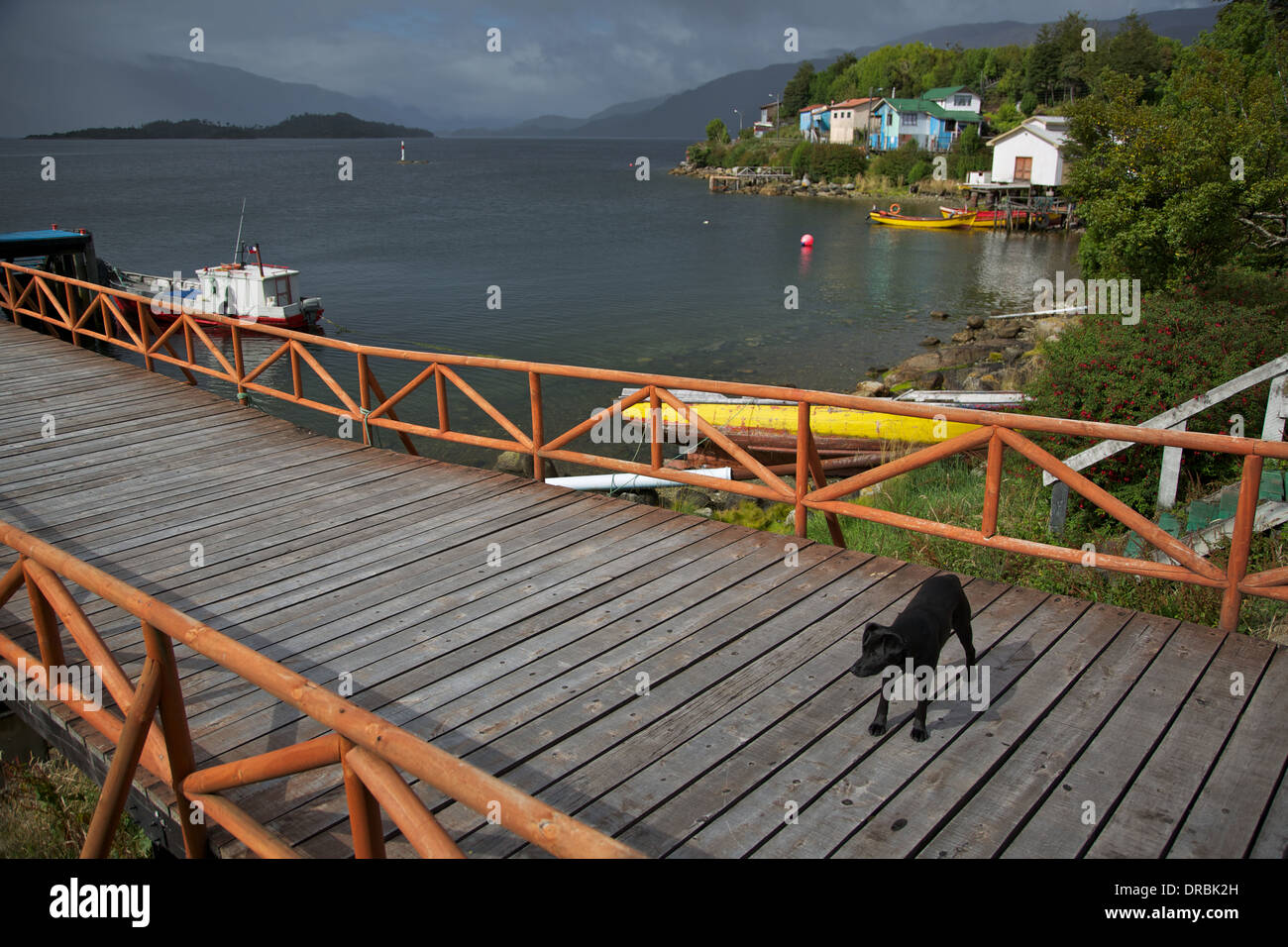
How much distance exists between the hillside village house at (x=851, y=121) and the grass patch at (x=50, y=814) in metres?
108

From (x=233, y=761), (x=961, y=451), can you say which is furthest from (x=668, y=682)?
(x=961, y=451)

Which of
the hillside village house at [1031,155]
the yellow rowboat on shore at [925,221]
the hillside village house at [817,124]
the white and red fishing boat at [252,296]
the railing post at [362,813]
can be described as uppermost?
the hillside village house at [817,124]

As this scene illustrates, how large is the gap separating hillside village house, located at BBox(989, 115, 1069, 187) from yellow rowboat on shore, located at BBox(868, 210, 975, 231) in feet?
26.8

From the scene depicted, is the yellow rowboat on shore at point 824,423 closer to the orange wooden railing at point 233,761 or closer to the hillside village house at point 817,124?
the orange wooden railing at point 233,761

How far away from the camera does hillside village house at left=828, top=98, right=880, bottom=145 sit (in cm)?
10506

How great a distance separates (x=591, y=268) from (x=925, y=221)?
27.2m

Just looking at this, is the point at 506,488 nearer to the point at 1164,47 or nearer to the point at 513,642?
the point at 513,642

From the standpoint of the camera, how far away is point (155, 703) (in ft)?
11.5

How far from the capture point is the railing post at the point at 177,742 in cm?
348

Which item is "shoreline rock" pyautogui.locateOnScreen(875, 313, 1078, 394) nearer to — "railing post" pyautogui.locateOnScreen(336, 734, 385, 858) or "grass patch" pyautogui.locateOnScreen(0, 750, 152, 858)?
"grass patch" pyautogui.locateOnScreen(0, 750, 152, 858)

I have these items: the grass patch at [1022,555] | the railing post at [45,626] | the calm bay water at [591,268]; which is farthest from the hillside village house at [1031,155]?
the railing post at [45,626]

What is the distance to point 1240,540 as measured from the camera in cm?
512

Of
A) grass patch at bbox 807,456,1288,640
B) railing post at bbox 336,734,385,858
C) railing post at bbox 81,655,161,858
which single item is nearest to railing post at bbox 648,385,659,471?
grass patch at bbox 807,456,1288,640

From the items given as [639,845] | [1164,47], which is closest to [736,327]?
[639,845]
